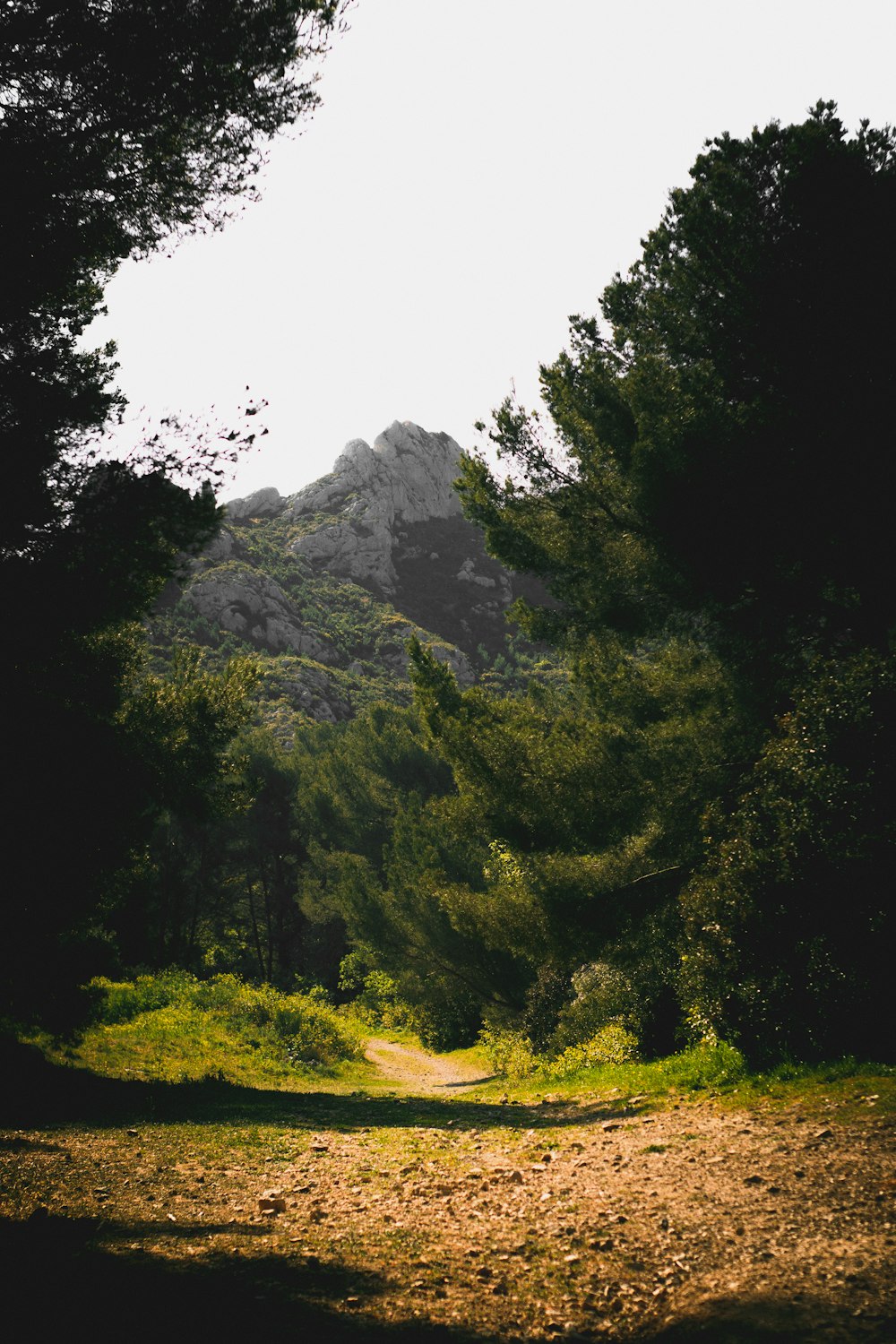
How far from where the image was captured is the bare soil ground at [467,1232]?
334 cm

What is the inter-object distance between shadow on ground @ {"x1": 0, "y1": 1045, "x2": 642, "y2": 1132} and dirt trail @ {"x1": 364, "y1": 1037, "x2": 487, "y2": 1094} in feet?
23.8

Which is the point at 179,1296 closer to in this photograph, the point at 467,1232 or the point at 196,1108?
the point at 467,1232

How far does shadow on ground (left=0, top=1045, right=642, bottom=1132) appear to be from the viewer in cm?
905

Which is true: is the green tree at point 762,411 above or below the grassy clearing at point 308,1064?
above

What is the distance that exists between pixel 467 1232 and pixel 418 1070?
22730 mm

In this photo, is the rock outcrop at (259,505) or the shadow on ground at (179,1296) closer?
the shadow on ground at (179,1296)

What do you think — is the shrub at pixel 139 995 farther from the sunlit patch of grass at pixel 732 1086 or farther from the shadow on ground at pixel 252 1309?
the shadow on ground at pixel 252 1309

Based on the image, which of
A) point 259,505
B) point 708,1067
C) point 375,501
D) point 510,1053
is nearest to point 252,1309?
point 708,1067

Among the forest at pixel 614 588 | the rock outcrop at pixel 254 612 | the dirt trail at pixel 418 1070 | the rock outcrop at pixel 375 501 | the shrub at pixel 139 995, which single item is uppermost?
the rock outcrop at pixel 375 501

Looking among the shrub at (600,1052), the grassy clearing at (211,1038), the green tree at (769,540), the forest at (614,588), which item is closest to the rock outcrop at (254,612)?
the grassy clearing at (211,1038)

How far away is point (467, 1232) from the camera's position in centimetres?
474

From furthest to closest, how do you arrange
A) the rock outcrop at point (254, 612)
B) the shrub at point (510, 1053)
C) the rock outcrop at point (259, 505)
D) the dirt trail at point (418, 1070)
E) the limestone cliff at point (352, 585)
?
1. the rock outcrop at point (259, 505)
2. the rock outcrop at point (254, 612)
3. the limestone cliff at point (352, 585)
4. the dirt trail at point (418, 1070)
5. the shrub at point (510, 1053)

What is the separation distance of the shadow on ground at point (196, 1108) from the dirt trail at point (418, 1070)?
286 inches

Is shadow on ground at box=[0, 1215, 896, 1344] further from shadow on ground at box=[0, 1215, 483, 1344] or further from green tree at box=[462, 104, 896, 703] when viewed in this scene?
green tree at box=[462, 104, 896, 703]
